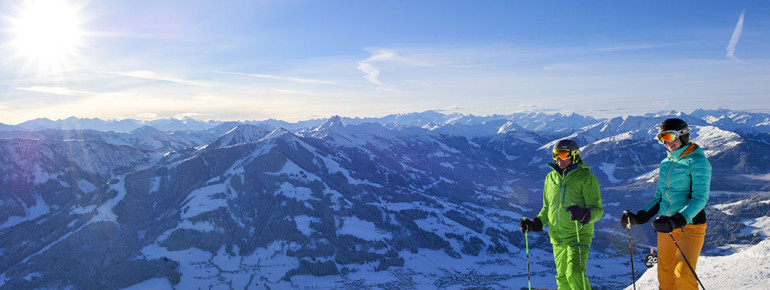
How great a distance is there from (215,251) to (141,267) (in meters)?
31.3

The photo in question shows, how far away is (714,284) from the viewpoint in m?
18.5

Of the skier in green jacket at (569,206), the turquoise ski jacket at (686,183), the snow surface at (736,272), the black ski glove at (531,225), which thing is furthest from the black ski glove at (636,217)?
the snow surface at (736,272)

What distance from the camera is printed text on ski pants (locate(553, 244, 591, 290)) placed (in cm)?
1261

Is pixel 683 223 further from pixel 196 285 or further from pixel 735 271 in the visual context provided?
pixel 196 285

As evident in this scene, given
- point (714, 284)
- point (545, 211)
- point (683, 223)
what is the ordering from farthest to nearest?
point (714, 284)
point (545, 211)
point (683, 223)

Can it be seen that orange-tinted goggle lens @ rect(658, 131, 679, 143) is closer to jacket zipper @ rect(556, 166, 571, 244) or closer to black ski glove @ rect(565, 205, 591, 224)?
jacket zipper @ rect(556, 166, 571, 244)

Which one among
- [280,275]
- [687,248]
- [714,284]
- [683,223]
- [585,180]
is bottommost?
[280,275]

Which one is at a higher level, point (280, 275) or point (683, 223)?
point (683, 223)

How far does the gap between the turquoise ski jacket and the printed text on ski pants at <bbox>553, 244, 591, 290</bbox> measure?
2757mm

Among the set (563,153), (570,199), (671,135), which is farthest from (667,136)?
(570,199)

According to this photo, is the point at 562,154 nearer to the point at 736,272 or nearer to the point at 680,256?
the point at 680,256

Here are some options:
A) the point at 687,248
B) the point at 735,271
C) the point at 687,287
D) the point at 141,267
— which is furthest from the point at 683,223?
the point at 141,267

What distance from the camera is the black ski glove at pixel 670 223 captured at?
10680mm

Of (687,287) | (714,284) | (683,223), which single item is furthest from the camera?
(714,284)
